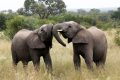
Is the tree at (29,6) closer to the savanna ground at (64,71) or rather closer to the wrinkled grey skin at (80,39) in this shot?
the savanna ground at (64,71)

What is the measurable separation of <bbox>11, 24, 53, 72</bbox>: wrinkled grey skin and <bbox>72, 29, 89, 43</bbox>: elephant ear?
58 cm

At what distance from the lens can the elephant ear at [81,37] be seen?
9070mm

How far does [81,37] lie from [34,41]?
1.17m

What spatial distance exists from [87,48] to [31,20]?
12537 millimetres

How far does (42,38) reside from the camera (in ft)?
30.1

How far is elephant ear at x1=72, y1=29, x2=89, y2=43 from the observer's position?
907cm

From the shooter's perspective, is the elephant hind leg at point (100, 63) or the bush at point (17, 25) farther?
the bush at point (17, 25)

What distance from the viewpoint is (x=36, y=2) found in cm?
6550

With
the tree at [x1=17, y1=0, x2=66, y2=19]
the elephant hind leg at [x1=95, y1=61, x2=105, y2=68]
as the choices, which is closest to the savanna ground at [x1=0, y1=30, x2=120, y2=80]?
the elephant hind leg at [x1=95, y1=61, x2=105, y2=68]

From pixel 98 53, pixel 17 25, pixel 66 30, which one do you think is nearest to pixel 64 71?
pixel 98 53

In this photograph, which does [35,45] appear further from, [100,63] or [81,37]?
[100,63]

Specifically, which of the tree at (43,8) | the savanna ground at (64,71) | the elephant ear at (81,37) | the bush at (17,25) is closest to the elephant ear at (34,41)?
the savanna ground at (64,71)

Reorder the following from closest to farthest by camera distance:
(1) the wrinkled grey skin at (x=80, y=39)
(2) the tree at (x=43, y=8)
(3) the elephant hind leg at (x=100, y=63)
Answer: (1) the wrinkled grey skin at (x=80, y=39)
(3) the elephant hind leg at (x=100, y=63)
(2) the tree at (x=43, y=8)

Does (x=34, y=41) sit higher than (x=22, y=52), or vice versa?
(x=34, y=41)
